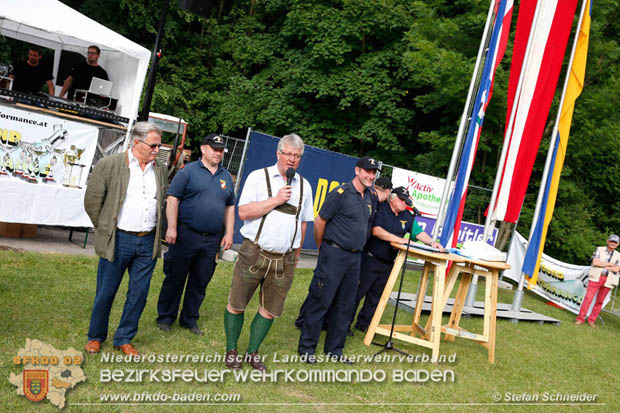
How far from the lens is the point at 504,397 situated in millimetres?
5176

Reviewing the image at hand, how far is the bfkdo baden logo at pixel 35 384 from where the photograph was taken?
358cm

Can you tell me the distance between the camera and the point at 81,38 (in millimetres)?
8047

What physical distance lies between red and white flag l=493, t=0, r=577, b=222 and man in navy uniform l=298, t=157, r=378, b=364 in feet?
12.3

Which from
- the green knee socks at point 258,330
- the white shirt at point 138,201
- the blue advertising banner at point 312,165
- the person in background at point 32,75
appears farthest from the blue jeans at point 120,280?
the person in background at point 32,75

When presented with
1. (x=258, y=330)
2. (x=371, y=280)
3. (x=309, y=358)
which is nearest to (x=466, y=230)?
(x=371, y=280)

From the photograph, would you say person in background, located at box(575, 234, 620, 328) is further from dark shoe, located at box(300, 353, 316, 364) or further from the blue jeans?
the blue jeans

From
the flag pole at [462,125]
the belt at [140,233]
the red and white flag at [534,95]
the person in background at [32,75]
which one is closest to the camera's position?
the belt at [140,233]

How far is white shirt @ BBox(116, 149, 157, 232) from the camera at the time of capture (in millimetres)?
4344

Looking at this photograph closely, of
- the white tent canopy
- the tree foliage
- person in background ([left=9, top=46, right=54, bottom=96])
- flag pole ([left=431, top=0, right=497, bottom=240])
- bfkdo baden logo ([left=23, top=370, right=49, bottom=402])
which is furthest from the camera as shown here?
the tree foliage

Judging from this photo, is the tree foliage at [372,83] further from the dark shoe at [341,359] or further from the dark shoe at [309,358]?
the dark shoe at [309,358]

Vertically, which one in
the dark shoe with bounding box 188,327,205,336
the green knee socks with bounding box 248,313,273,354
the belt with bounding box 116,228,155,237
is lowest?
the dark shoe with bounding box 188,327,205,336

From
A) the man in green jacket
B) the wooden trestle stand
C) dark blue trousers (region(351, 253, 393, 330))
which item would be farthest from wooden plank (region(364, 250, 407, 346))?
the man in green jacket

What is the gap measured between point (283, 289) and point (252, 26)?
21.6 meters

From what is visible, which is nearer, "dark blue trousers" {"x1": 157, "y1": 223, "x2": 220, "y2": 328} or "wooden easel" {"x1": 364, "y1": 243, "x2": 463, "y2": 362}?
"dark blue trousers" {"x1": 157, "y1": 223, "x2": 220, "y2": 328}
